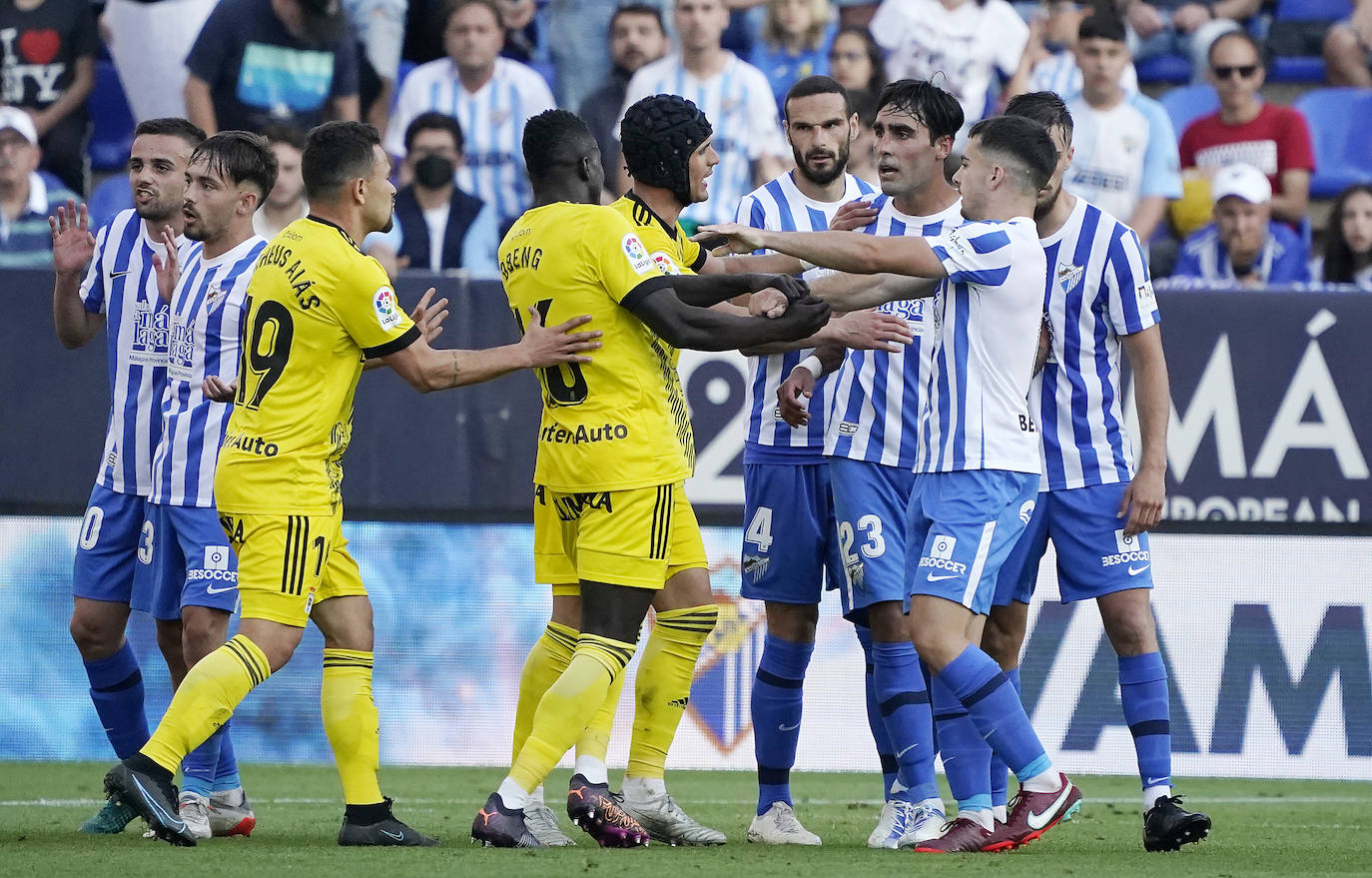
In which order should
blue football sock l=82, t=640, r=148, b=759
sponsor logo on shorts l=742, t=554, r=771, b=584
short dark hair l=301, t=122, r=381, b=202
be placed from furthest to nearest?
blue football sock l=82, t=640, r=148, b=759
sponsor logo on shorts l=742, t=554, r=771, b=584
short dark hair l=301, t=122, r=381, b=202

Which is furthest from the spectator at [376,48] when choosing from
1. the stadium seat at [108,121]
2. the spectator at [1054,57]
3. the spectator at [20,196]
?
the spectator at [1054,57]

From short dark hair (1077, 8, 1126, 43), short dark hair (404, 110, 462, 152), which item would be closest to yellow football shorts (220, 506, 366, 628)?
short dark hair (404, 110, 462, 152)

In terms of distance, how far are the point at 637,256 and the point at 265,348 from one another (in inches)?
46.9

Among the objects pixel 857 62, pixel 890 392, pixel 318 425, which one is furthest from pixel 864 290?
pixel 857 62

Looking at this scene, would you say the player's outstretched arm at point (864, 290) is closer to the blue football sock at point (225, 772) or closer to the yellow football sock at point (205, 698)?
the yellow football sock at point (205, 698)

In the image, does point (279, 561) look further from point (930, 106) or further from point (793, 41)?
point (793, 41)

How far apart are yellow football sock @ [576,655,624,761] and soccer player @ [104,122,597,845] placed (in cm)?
57

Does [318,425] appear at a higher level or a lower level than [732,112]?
lower

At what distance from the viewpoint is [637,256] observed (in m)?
5.61

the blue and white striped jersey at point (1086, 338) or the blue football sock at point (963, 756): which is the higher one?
the blue and white striped jersey at point (1086, 338)

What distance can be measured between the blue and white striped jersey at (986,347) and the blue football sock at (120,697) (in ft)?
9.99

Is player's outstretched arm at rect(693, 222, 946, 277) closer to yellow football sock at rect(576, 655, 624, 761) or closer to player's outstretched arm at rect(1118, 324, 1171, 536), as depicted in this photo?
player's outstretched arm at rect(1118, 324, 1171, 536)

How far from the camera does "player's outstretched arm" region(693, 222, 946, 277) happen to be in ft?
18.3

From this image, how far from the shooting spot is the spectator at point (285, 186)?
9492 mm
